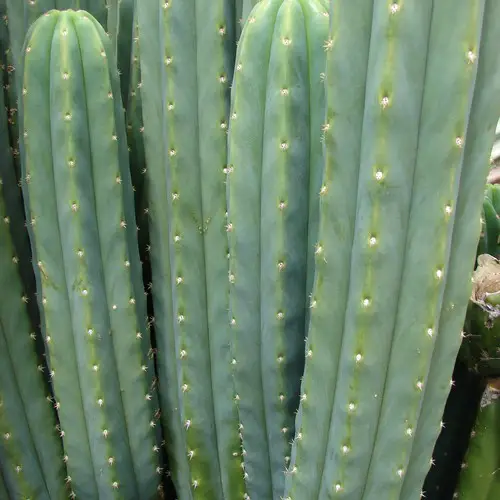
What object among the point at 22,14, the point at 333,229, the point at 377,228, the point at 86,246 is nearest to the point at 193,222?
the point at 86,246

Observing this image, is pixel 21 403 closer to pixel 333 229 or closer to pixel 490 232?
pixel 333 229

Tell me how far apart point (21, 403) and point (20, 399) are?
0.01m

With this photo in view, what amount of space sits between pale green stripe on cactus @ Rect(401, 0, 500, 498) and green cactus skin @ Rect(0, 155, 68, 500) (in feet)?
3.80

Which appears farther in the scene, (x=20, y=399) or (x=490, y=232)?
(x=490, y=232)

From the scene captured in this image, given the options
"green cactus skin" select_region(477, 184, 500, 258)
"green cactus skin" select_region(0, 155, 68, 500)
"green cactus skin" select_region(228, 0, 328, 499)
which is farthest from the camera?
"green cactus skin" select_region(477, 184, 500, 258)

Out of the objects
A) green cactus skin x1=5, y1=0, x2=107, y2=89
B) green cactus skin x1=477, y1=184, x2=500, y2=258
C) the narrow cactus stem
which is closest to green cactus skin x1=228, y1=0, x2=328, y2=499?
the narrow cactus stem

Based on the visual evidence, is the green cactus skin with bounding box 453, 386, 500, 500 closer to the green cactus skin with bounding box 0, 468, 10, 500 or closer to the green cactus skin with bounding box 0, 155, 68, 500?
the green cactus skin with bounding box 0, 155, 68, 500

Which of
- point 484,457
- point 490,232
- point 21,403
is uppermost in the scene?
point 490,232

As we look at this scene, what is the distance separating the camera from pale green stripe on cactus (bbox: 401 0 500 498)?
1421 millimetres

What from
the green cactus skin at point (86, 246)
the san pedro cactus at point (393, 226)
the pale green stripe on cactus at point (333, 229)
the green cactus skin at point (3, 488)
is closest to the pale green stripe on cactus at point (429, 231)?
the san pedro cactus at point (393, 226)

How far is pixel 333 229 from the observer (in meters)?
1.54

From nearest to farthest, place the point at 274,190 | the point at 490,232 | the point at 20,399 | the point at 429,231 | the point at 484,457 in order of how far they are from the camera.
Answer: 1. the point at 429,231
2. the point at 274,190
3. the point at 484,457
4. the point at 20,399
5. the point at 490,232

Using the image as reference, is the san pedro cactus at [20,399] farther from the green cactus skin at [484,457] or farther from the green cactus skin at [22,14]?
the green cactus skin at [484,457]

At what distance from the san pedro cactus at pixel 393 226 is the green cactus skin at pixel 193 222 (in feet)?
1.58
